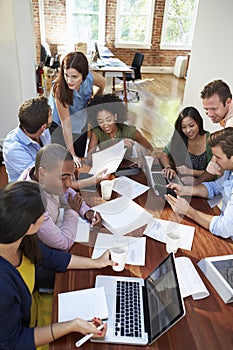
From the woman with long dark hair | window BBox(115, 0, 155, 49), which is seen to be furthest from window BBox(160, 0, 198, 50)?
the woman with long dark hair

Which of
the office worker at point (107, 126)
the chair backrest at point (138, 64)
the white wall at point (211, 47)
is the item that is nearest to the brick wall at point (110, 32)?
the chair backrest at point (138, 64)

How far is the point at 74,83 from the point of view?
2262 millimetres

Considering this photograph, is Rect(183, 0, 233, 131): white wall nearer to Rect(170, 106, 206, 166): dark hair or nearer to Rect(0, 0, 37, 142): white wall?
Rect(170, 106, 206, 166): dark hair

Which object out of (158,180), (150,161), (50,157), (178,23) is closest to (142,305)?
(50,157)

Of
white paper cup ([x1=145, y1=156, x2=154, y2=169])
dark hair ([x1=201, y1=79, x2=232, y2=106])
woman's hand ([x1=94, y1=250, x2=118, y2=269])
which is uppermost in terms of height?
dark hair ([x1=201, y1=79, x2=232, y2=106])

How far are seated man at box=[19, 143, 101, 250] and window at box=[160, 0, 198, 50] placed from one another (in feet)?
24.6

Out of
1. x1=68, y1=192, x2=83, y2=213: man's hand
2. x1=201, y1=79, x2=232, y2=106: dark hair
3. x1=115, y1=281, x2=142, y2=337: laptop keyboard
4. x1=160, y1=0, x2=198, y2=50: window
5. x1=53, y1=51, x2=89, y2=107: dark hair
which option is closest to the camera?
x1=115, y1=281, x2=142, y2=337: laptop keyboard

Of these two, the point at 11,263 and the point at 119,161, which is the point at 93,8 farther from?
the point at 11,263

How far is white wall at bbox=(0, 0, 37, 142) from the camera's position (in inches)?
120

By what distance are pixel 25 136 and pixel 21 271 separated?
1.00 metres

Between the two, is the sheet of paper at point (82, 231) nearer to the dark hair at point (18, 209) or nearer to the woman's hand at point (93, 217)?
the woman's hand at point (93, 217)

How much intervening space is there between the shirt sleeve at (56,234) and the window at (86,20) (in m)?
6.66

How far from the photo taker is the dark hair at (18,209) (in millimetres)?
1020

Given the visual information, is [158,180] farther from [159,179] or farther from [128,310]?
[128,310]
